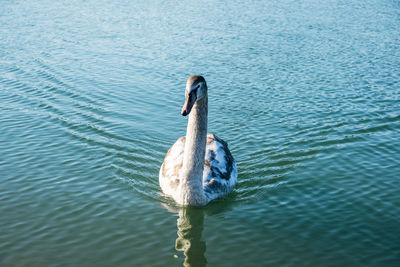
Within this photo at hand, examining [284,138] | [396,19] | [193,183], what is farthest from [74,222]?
[396,19]

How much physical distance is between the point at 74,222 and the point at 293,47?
18031mm

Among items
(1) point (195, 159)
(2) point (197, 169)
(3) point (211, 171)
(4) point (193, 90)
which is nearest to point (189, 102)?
(4) point (193, 90)

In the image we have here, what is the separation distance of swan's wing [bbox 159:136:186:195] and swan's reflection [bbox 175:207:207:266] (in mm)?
712

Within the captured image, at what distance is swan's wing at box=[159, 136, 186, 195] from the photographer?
Result: 40.0 ft

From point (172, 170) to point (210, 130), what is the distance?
4412 millimetres

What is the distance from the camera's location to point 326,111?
17.9 m

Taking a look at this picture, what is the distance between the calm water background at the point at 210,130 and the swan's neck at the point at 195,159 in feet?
1.38

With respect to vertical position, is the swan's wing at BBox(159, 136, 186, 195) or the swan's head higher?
the swan's head

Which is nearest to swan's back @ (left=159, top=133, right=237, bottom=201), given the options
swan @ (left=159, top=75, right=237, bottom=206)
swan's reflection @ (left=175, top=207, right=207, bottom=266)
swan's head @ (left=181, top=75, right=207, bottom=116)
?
swan @ (left=159, top=75, right=237, bottom=206)

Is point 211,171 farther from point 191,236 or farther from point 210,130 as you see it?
point 210,130

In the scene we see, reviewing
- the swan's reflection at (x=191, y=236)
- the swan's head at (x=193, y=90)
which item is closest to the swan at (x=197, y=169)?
the swan's head at (x=193, y=90)

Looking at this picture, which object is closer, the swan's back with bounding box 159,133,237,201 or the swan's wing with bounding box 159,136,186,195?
the swan's back with bounding box 159,133,237,201

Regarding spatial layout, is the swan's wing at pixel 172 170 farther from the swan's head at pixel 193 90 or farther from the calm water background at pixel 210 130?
the swan's head at pixel 193 90

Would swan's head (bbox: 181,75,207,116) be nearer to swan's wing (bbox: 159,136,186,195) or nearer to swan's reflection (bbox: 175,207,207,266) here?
swan's wing (bbox: 159,136,186,195)
